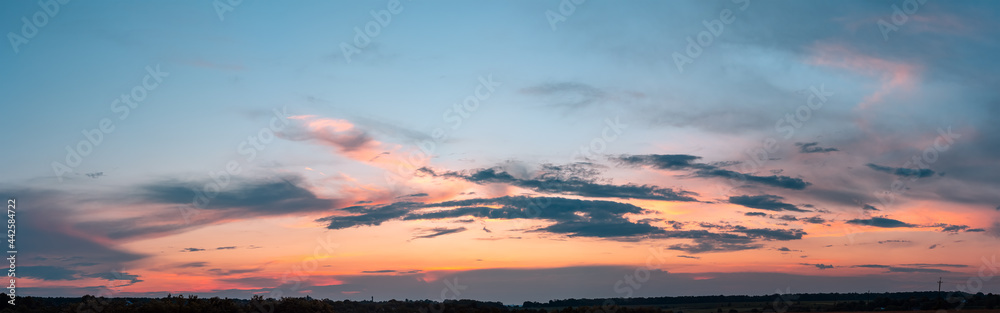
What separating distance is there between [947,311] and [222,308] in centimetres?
10285

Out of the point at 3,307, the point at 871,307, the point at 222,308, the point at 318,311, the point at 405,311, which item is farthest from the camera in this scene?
the point at 871,307

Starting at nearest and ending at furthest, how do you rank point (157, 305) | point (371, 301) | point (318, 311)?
1. point (157, 305)
2. point (318, 311)
3. point (371, 301)

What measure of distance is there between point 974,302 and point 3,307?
486 ft

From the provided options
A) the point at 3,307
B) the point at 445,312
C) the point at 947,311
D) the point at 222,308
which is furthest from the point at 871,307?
the point at 3,307

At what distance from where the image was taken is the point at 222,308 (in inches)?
2261

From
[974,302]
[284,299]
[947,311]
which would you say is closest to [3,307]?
[284,299]

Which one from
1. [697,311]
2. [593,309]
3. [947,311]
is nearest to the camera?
[593,309]

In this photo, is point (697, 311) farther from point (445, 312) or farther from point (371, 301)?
point (445, 312)

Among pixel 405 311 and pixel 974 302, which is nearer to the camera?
pixel 405 311

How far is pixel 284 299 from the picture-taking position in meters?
64.6

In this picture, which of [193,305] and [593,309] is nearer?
[193,305]

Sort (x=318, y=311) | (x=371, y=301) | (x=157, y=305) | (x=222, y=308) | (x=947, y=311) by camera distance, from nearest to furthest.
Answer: (x=157, y=305) → (x=222, y=308) → (x=318, y=311) → (x=947, y=311) → (x=371, y=301)

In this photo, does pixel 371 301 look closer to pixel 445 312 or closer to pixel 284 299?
pixel 445 312

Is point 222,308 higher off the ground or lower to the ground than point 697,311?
higher
